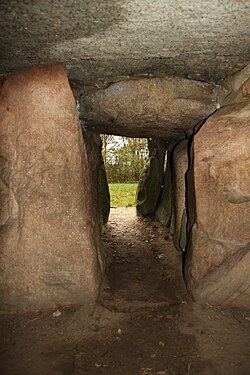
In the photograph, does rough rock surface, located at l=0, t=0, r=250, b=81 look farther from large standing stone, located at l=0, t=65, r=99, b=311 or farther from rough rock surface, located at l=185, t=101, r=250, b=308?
rough rock surface, located at l=185, t=101, r=250, b=308

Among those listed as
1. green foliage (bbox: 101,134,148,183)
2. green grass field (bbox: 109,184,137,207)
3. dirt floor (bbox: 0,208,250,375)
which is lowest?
dirt floor (bbox: 0,208,250,375)

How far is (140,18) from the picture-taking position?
1662mm

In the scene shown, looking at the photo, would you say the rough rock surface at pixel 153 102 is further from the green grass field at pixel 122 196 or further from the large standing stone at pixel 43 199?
the green grass field at pixel 122 196

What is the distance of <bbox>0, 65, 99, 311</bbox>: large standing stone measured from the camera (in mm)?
2453

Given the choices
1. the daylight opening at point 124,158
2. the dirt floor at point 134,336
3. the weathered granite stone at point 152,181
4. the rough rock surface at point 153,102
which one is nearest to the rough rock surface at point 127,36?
the rough rock surface at point 153,102

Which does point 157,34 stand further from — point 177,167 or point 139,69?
point 177,167

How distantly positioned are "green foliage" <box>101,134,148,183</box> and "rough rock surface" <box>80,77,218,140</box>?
805 cm

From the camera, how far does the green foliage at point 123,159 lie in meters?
11.1

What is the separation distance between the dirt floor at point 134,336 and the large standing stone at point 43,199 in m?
0.23

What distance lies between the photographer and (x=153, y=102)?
2719 millimetres

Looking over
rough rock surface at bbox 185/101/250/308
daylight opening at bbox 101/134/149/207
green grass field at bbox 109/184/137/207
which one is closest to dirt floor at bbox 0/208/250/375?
rough rock surface at bbox 185/101/250/308

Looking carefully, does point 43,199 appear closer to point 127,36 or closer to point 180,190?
point 127,36

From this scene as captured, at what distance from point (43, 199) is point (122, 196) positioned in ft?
17.8

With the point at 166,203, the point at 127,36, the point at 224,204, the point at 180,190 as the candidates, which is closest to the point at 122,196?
→ the point at 166,203
